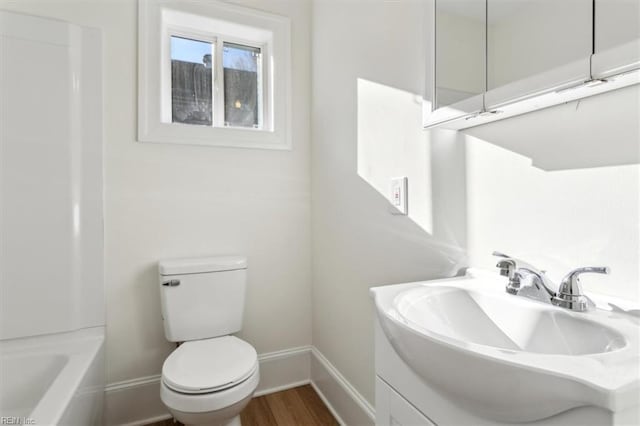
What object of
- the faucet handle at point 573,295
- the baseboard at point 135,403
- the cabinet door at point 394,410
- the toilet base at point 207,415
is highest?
the faucet handle at point 573,295

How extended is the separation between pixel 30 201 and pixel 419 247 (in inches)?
66.9

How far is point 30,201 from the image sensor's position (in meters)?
Answer: 1.52

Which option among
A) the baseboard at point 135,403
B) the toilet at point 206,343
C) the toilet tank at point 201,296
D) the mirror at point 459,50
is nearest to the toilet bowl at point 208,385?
the toilet at point 206,343

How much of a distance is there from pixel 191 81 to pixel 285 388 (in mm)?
1895

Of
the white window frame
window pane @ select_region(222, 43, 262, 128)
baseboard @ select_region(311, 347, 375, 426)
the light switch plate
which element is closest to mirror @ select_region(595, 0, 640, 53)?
the light switch plate

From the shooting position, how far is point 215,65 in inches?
80.0

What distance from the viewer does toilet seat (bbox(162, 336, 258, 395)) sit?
4.06ft

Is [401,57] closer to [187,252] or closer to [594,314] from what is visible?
[594,314]

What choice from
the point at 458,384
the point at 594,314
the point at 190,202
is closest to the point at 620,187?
the point at 594,314

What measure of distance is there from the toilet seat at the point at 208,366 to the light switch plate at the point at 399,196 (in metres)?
0.86

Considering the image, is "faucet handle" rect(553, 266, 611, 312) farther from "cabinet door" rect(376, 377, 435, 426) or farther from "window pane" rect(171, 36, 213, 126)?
"window pane" rect(171, 36, 213, 126)

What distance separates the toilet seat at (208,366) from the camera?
1.24m

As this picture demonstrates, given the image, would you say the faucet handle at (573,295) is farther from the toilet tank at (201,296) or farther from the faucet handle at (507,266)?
the toilet tank at (201,296)

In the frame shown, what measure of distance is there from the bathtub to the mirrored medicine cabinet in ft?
5.17
